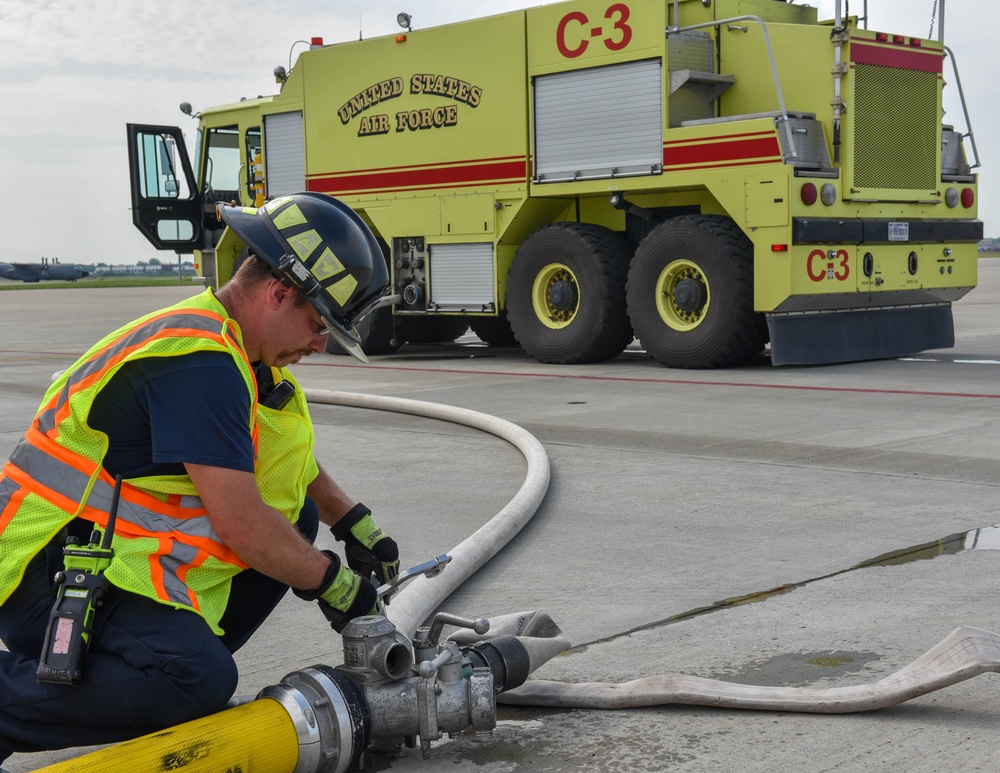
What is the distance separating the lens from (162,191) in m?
16.9

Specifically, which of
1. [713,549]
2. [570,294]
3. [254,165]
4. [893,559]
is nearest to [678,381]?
[570,294]

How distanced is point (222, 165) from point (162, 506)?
14902 mm

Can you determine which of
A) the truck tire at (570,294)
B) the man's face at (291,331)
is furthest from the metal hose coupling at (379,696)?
the truck tire at (570,294)

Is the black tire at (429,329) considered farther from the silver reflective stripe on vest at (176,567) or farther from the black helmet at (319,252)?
the silver reflective stripe on vest at (176,567)

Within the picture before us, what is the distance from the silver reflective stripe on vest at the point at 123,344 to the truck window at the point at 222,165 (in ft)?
47.7

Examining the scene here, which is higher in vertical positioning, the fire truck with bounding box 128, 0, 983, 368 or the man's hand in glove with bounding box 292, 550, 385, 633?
the fire truck with bounding box 128, 0, 983, 368

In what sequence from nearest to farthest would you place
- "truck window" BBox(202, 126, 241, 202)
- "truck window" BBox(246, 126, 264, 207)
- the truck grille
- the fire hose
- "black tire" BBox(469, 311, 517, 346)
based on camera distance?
the fire hose → the truck grille → "black tire" BBox(469, 311, 517, 346) → "truck window" BBox(246, 126, 264, 207) → "truck window" BBox(202, 126, 241, 202)

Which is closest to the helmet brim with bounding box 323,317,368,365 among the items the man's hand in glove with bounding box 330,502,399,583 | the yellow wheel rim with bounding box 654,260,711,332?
the man's hand in glove with bounding box 330,502,399,583

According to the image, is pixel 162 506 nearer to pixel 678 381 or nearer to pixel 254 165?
pixel 678 381

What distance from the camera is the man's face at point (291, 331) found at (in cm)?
304

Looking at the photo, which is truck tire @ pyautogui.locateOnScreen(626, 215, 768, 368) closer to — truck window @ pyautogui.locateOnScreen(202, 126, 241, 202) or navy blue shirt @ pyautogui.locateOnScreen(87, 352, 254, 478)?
truck window @ pyautogui.locateOnScreen(202, 126, 241, 202)

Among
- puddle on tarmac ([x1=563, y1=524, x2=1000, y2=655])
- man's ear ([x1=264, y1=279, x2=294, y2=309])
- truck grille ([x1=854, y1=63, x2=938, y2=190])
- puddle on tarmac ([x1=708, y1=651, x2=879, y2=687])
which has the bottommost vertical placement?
puddle on tarmac ([x1=708, y1=651, x2=879, y2=687])

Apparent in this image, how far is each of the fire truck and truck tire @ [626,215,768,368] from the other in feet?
0.07

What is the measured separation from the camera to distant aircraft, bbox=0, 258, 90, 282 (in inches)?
3302
